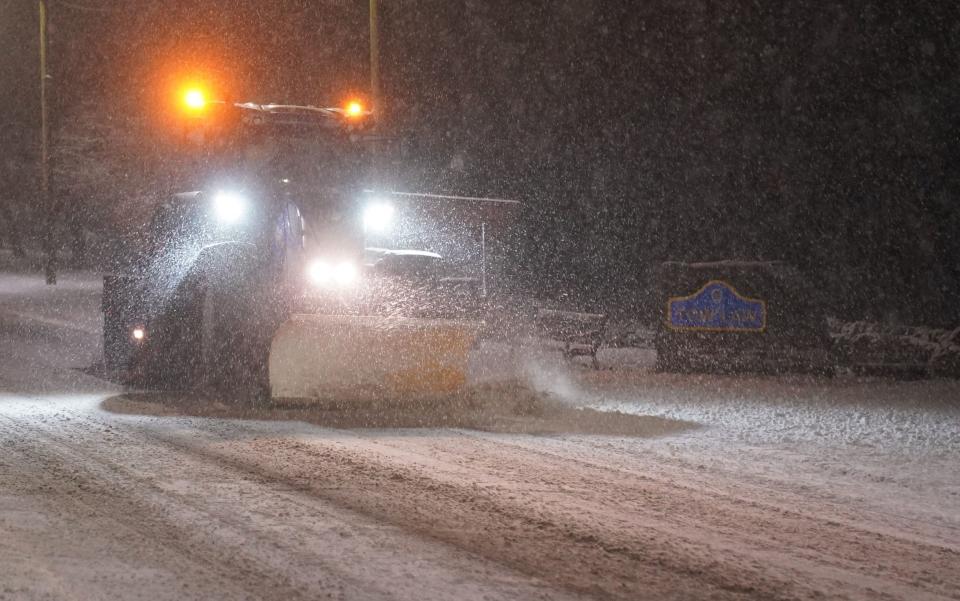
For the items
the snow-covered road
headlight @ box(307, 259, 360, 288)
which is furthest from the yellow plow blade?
headlight @ box(307, 259, 360, 288)

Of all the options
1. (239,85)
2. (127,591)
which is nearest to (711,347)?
(127,591)

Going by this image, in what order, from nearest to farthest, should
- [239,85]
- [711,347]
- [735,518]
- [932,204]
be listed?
[735,518] < [711,347] < [932,204] < [239,85]

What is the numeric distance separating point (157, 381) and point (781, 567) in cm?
806

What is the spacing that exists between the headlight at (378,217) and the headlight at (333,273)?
91cm

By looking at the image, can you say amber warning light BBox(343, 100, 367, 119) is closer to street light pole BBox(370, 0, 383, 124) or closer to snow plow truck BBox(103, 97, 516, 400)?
snow plow truck BBox(103, 97, 516, 400)

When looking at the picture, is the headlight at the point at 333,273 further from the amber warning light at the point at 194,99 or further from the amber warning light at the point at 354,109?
the amber warning light at the point at 194,99

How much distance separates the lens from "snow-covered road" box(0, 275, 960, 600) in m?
4.57

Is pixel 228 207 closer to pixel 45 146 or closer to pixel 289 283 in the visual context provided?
pixel 289 283

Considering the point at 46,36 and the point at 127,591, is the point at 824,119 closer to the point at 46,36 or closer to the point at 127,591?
the point at 46,36

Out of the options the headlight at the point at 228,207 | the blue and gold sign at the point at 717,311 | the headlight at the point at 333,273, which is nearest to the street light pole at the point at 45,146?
the headlight at the point at 228,207

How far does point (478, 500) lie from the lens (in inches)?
240

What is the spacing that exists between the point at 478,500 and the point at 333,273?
5.76 m

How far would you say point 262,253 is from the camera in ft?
35.0

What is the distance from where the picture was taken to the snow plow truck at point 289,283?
10086 mm
